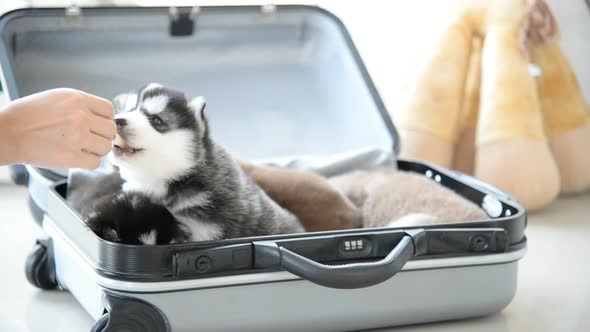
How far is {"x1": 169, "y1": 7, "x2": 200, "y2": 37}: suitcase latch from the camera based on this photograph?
1554 mm

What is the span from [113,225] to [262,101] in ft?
2.28

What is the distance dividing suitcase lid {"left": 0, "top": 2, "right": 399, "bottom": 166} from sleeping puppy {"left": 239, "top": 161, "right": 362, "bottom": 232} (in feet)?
0.87

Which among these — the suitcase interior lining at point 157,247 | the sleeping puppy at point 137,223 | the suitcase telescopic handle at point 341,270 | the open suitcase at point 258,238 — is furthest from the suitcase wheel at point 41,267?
the suitcase telescopic handle at point 341,270

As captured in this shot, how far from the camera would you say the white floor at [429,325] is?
114 cm

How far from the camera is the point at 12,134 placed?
0.88 m

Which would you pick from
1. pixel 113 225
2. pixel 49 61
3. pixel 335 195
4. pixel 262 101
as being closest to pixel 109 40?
pixel 49 61

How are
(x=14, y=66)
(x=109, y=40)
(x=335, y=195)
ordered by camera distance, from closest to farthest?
(x=335, y=195) < (x=14, y=66) < (x=109, y=40)

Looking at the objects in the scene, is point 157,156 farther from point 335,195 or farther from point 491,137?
point 491,137

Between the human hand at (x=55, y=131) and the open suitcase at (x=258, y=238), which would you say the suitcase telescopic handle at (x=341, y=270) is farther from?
the human hand at (x=55, y=131)

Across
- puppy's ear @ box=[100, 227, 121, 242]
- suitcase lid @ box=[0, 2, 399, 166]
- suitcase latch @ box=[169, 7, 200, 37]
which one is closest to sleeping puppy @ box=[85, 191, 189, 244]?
puppy's ear @ box=[100, 227, 121, 242]

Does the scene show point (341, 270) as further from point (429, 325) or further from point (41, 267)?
point (41, 267)

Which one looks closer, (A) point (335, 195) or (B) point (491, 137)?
(A) point (335, 195)

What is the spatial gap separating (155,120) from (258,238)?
0.57 ft

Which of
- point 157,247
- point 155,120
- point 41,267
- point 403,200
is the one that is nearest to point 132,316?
point 157,247
